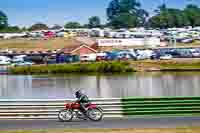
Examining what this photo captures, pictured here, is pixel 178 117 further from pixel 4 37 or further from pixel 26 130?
pixel 4 37

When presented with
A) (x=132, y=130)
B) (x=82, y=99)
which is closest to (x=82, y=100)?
(x=82, y=99)

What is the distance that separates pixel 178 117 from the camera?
82.8 feet

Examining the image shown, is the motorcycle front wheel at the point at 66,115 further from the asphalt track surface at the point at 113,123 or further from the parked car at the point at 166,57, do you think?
the parked car at the point at 166,57

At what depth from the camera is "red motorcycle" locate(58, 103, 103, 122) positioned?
2458 centimetres

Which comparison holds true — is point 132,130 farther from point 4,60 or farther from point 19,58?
point 4,60

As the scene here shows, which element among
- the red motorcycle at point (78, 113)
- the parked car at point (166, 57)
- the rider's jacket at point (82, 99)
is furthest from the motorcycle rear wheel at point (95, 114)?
the parked car at point (166, 57)

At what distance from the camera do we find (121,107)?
84.0 ft

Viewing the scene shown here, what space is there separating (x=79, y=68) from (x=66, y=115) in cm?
7719

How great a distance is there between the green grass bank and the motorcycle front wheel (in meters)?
73.2

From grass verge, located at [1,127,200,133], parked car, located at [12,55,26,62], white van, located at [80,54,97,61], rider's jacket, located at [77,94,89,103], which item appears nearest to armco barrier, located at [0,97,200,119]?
rider's jacket, located at [77,94,89,103]

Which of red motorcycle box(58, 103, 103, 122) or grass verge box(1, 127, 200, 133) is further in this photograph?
red motorcycle box(58, 103, 103, 122)

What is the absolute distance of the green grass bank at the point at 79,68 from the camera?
99.2m

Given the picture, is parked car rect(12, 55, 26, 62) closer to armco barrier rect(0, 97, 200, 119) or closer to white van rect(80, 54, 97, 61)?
white van rect(80, 54, 97, 61)

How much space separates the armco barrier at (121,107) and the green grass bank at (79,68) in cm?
7239
